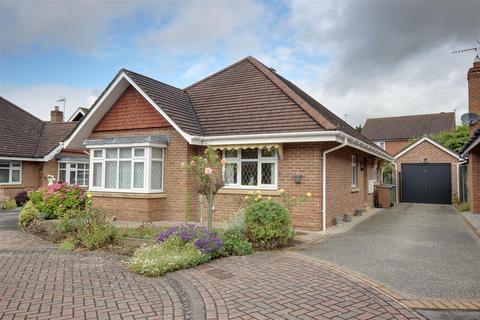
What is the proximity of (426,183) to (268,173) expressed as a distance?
19.1 metres

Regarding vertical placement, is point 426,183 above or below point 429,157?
below

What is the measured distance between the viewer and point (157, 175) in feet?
43.8

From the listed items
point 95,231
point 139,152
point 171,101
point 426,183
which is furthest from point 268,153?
point 426,183

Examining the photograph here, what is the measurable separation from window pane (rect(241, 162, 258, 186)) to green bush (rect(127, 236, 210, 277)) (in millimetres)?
5299

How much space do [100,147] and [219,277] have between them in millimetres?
9743

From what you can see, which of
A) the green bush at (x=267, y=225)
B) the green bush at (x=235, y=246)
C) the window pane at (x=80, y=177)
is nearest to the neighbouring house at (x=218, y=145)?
the green bush at (x=267, y=225)

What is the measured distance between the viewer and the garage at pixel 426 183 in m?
25.9

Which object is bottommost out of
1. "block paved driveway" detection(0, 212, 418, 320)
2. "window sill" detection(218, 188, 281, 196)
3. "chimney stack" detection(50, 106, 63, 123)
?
"block paved driveway" detection(0, 212, 418, 320)

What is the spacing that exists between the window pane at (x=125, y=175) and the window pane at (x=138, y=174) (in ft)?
0.81

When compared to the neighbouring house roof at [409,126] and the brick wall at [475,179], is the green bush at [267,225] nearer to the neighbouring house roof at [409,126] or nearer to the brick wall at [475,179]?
the brick wall at [475,179]

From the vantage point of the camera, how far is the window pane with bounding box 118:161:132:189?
13.6 meters

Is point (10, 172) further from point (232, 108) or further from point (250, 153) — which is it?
point (250, 153)

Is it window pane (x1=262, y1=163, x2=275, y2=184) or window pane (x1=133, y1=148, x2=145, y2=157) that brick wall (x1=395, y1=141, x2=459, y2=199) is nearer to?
window pane (x1=262, y1=163, x2=275, y2=184)

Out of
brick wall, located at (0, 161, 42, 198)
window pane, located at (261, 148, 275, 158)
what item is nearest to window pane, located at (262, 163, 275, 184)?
window pane, located at (261, 148, 275, 158)
